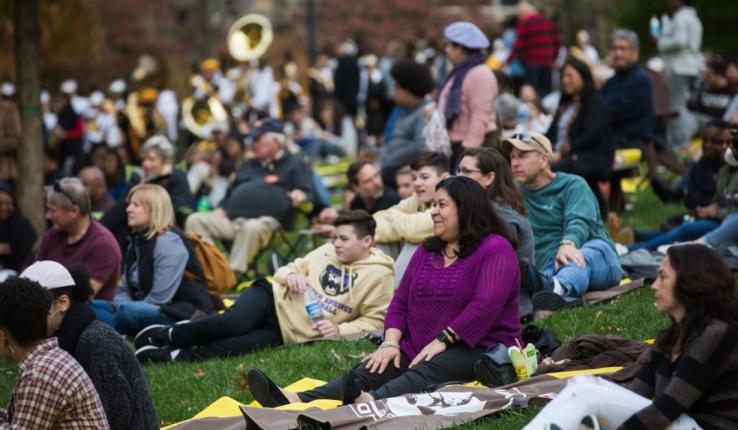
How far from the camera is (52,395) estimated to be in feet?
20.0

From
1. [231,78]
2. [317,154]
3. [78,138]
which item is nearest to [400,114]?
[317,154]

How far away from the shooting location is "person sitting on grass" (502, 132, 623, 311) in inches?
389

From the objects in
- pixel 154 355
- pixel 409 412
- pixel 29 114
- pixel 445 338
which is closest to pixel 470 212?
pixel 445 338

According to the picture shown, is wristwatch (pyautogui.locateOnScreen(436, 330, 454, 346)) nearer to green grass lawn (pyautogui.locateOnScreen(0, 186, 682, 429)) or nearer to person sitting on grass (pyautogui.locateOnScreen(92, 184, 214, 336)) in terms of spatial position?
green grass lawn (pyautogui.locateOnScreen(0, 186, 682, 429))

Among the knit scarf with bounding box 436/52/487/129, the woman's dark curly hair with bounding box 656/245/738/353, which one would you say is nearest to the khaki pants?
the knit scarf with bounding box 436/52/487/129

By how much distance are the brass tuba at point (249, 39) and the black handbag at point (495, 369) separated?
2287 centimetres

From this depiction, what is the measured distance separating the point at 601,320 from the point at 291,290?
81.1 inches

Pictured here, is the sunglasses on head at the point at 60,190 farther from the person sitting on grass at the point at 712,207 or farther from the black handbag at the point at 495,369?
the person sitting on grass at the point at 712,207

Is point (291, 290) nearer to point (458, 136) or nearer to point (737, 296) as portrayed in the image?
point (458, 136)

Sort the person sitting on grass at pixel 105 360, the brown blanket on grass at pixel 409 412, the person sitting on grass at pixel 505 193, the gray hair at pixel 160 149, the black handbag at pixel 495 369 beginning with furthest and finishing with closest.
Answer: the gray hair at pixel 160 149 < the person sitting on grass at pixel 505 193 < the black handbag at pixel 495 369 < the brown blanket on grass at pixel 409 412 < the person sitting on grass at pixel 105 360

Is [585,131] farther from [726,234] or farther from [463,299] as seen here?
[463,299]

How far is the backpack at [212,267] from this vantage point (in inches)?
455

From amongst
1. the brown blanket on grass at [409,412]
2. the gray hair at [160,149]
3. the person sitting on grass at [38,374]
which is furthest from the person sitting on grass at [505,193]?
the gray hair at [160,149]

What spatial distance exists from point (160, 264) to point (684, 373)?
5.67 metres
